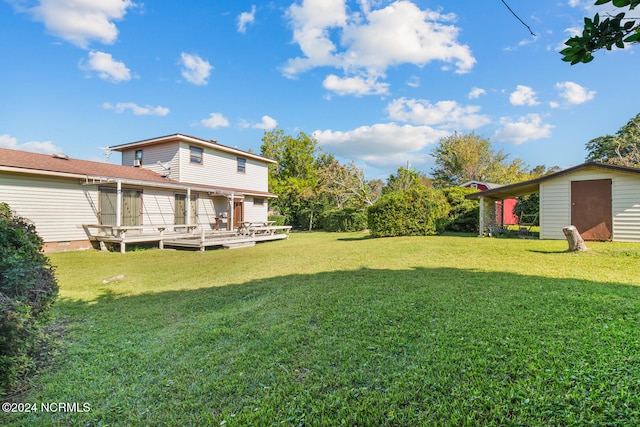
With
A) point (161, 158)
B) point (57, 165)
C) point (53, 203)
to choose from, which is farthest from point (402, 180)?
point (53, 203)

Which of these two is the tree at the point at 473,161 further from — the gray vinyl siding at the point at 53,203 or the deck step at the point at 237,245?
the gray vinyl siding at the point at 53,203

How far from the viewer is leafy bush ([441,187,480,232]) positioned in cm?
1683

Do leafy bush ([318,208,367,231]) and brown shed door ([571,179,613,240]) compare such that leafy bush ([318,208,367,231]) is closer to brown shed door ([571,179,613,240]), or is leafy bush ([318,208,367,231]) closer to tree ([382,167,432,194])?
tree ([382,167,432,194])

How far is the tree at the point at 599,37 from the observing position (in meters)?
1.14

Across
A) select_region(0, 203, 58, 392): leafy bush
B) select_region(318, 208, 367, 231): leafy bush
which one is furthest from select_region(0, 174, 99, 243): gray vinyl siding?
select_region(318, 208, 367, 231): leafy bush

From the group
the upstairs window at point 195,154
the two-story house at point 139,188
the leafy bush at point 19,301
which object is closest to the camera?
the leafy bush at point 19,301

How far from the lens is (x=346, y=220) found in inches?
893

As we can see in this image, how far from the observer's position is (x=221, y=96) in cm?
1994

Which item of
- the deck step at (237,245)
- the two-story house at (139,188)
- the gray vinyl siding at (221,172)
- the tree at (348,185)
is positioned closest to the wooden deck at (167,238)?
the deck step at (237,245)

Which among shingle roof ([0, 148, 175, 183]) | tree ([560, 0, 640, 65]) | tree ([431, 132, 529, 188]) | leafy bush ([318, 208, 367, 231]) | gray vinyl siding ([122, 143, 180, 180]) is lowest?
leafy bush ([318, 208, 367, 231])

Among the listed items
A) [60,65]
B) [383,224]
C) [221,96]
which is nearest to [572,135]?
[383,224]

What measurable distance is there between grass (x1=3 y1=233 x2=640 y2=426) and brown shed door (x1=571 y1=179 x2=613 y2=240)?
646 centimetres

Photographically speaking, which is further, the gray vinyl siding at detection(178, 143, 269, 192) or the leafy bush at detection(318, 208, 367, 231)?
the leafy bush at detection(318, 208, 367, 231)

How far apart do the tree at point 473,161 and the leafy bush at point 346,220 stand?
20.3 m
